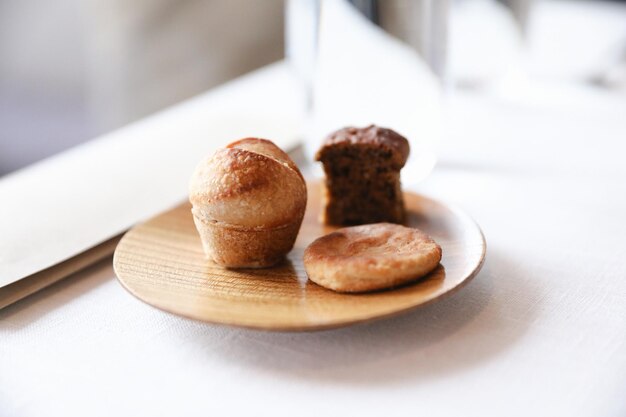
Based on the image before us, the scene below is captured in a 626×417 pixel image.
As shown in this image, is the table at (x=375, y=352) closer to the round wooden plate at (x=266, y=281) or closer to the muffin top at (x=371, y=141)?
the round wooden plate at (x=266, y=281)

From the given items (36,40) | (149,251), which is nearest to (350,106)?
(149,251)

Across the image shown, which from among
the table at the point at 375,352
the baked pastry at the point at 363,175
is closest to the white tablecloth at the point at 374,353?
the table at the point at 375,352

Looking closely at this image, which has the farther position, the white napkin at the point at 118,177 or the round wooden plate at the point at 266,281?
the white napkin at the point at 118,177

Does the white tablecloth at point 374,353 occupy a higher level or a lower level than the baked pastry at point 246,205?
lower

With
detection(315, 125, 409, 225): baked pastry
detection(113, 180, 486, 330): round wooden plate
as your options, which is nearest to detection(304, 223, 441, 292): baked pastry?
detection(113, 180, 486, 330): round wooden plate

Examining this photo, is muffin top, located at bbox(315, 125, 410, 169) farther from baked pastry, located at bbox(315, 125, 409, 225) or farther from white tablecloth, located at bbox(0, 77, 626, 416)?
white tablecloth, located at bbox(0, 77, 626, 416)

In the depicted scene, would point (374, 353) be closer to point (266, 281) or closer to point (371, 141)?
point (266, 281)

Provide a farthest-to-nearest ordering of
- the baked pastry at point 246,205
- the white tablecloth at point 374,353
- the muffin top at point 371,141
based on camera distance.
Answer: the muffin top at point 371,141, the baked pastry at point 246,205, the white tablecloth at point 374,353
